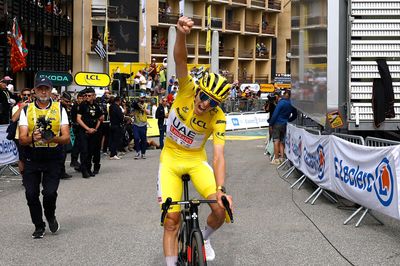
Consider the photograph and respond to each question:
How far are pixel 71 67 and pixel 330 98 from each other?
43.4m

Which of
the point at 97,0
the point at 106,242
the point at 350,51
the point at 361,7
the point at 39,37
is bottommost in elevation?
the point at 106,242

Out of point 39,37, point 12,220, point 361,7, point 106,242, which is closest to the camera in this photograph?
point 106,242

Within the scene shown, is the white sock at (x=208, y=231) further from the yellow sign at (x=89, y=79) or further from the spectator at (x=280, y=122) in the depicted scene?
the yellow sign at (x=89, y=79)

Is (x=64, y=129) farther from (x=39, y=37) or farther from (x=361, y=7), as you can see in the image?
(x=39, y=37)

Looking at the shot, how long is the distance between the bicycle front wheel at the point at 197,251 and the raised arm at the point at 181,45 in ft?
4.68

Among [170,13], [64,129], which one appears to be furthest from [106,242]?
[170,13]

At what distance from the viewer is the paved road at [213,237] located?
6605 millimetres

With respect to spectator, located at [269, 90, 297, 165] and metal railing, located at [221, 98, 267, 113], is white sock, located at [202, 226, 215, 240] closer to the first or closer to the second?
spectator, located at [269, 90, 297, 165]

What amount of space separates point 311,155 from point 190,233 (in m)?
6.48

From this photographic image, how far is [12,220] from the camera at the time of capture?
8.67m

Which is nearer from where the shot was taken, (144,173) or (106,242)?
(106,242)

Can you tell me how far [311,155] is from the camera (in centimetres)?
1110

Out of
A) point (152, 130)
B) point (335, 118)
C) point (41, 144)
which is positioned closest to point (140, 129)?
point (152, 130)

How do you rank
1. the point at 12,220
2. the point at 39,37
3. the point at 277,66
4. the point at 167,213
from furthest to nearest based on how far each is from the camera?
the point at 277,66 < the point at 39,37 < the point at 12,220 < the point at 167,213
